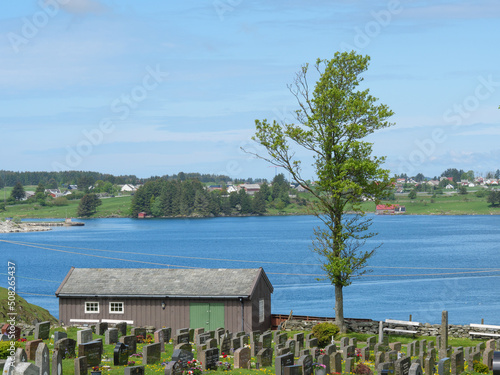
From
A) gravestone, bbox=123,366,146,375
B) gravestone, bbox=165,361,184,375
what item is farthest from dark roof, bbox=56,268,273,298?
gravestone, bbox=123,366,146,375

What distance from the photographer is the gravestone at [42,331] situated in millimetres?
31470

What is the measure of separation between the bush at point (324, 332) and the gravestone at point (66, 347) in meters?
13.2

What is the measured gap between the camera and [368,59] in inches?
1518

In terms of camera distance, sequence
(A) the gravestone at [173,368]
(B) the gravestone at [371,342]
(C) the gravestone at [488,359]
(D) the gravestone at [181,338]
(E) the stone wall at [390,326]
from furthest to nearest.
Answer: (E) the stone wall at [390,326] → (B) the gravestone at [371,342] → (D) the gravestone at [181,338] → (C) the gravestone at [488,359] → (A) the gravestone at [173,368]

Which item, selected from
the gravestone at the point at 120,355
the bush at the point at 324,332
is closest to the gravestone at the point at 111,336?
the gravestone at the point at 120,355

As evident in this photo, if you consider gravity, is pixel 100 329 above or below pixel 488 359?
above

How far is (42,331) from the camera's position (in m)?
31.8

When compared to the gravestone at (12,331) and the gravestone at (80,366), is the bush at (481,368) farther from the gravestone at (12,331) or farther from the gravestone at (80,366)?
the gravestone at (12,331)

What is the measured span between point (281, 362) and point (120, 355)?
6028 millimetres

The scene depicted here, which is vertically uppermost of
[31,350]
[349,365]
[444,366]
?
[31,350]

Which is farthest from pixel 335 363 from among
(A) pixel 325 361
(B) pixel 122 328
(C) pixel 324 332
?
(B) pixel 122 328

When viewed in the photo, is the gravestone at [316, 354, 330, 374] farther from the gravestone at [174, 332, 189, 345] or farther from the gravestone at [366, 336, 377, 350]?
the gravestone at [174, 332, 189, 345]

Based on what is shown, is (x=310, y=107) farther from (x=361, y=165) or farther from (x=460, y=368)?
(x=460, y=368)

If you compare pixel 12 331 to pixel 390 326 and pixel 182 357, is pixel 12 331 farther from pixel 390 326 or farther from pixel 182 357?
pixel 390 326
